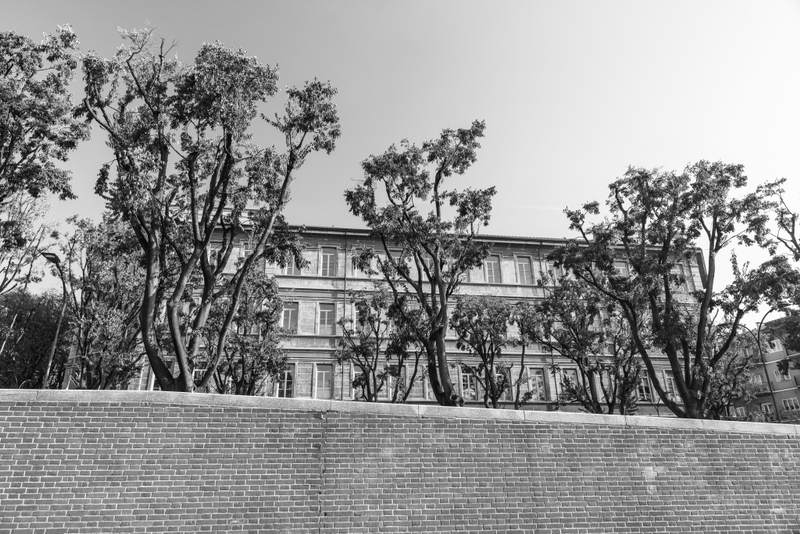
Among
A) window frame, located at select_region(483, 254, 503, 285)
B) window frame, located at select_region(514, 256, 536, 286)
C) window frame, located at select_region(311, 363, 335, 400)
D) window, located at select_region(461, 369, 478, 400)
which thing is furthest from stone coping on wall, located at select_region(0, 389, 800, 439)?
window frame, located at select_region(514, 256, 536, 286)

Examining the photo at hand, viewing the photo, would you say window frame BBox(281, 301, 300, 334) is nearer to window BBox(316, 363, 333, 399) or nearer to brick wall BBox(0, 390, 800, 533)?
window BBox(316, 363, 333, 399)

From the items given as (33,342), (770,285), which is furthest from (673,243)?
(33,342)

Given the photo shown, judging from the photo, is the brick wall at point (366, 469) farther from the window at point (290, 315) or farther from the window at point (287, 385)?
the window at point (290, 315)

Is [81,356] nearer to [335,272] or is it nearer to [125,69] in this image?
[125,69]

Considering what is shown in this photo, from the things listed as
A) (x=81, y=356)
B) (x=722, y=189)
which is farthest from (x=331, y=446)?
(x=722, y=189)

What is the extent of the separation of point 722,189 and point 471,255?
8.02 meters

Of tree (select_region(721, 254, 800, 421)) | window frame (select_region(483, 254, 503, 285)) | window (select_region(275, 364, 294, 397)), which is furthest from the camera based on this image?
window frame (select_region(483, 254, 503, 285))

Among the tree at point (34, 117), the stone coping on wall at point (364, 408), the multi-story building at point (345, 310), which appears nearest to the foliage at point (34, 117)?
the tree at point (34, 117)

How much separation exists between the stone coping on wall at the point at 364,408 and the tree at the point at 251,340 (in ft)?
41.4

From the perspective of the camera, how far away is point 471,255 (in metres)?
17.0

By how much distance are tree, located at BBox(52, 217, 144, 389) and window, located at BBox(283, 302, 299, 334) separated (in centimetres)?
970

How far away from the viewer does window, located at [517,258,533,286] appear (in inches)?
1293

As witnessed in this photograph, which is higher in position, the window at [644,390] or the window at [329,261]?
the window at [329,261]

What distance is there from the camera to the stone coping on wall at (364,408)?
901cm
